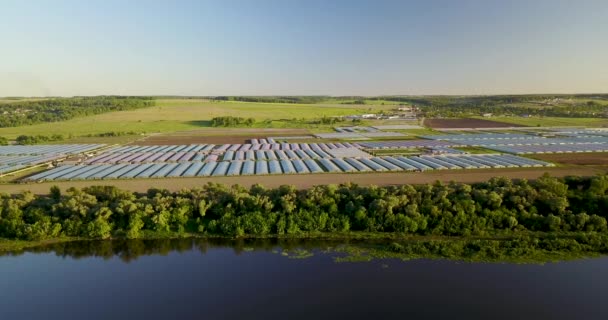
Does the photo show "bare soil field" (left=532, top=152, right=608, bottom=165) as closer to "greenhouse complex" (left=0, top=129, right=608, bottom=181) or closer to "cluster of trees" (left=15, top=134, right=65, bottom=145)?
"greenhouse complex" (left=0, top=129, right=608, bottom=181)

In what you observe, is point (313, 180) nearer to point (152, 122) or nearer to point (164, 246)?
point (164, 246)

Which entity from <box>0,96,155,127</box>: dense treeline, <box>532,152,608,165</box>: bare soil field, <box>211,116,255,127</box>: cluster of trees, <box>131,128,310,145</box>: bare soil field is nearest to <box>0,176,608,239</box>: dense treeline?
<box>532,152,608,165</box>: bare soil field

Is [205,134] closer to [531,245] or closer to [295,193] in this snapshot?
[295,193]

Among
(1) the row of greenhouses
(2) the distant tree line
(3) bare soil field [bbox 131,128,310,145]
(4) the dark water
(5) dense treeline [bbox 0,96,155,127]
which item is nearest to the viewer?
(4) the dark water

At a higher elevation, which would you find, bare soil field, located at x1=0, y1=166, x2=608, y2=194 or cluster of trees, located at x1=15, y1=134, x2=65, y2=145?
cluster of trees, located at x1=15, y1=134, x2=65, y2=145

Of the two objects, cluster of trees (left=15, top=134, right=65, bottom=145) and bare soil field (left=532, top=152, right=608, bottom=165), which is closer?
bare soil field (left=532, top=152, right=608, bottom=165)

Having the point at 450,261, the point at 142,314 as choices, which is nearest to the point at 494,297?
the point at 450,261
